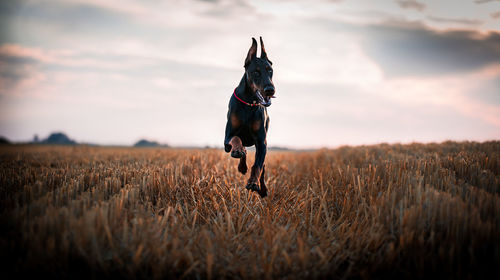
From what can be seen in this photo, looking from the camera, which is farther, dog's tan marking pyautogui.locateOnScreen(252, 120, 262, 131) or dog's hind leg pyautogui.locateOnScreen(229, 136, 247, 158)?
dog's tan marking pyautogui.locateOnScreen(252, 120, 262, 131)

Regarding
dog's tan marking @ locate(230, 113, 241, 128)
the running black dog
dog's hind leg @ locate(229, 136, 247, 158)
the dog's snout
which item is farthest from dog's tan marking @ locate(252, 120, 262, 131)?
the dog's snout

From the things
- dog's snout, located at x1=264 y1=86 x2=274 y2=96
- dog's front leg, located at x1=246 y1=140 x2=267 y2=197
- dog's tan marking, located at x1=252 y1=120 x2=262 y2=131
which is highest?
dog's snout, located at x1=264 y1=86 x2=274 y2=96

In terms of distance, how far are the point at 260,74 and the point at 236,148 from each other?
1.01 m

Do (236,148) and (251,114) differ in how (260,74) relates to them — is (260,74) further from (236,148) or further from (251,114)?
(236,148)

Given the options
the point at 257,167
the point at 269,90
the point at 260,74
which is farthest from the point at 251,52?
the point at 257,167

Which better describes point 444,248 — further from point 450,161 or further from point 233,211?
point 450,161

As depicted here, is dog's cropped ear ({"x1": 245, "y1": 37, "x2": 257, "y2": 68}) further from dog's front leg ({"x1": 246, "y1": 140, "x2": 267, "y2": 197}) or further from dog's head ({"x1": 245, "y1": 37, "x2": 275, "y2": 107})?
dog's front leg ({"x1": 246, "y1": 140, "x2": 267, "y2": 197})

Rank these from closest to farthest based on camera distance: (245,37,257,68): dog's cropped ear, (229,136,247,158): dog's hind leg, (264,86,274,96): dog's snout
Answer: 1. (264,86,274,96): dog's snout
2. (229,136,247,158): dog's hind leg
3. (245,37,257,68): dog's cropped ear

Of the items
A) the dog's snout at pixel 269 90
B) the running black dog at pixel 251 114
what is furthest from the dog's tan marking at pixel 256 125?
the dog's snout at pixel 269 90

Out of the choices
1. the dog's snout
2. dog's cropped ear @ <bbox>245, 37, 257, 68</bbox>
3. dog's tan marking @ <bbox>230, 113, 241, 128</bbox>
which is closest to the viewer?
the dog's snout

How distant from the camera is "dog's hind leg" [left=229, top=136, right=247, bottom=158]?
3578 mm

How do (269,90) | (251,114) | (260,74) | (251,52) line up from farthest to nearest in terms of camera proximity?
1. (251,114)
2. (251,52)
3. (260,74)
4. (269,90)

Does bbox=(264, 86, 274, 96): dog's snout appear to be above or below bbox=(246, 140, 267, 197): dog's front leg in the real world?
above

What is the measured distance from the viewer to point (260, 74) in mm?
3635
